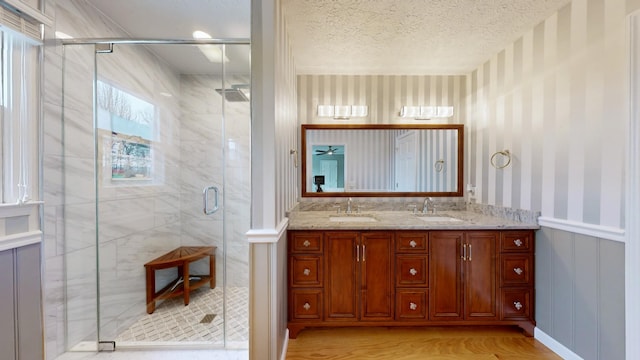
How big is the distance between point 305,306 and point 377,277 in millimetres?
622

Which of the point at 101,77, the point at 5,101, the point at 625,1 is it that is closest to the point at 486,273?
the point at 625,1

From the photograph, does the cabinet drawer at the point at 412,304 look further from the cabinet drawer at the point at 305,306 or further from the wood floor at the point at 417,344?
the cabinet drawer at the point at 305,306

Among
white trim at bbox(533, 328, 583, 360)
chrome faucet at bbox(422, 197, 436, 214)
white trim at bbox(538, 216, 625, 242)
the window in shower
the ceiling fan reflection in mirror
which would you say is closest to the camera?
white trim at bbox(538, 216, 625, 242)

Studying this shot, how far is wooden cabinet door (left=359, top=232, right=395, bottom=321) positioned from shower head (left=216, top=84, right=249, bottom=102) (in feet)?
6.29

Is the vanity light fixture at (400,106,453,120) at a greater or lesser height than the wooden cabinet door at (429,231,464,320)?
greater

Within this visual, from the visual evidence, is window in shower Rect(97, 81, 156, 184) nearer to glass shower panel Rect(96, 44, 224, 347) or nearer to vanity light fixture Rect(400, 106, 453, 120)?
glass shower panel Rect(96, 44, 224, 347)

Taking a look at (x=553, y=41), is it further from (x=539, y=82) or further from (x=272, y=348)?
(x=272, y=348)

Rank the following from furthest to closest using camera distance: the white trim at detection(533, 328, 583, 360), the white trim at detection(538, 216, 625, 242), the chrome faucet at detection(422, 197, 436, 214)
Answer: the chrome faucet at detection(422, 197, 436, 214)
the white trim at detection(533, 328, 583, 360)
the white trim at detection(538, 216, 625, 242)

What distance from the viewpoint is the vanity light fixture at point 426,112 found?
2852 mm

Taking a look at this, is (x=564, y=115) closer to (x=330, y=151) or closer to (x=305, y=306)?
(x=330, y=151)

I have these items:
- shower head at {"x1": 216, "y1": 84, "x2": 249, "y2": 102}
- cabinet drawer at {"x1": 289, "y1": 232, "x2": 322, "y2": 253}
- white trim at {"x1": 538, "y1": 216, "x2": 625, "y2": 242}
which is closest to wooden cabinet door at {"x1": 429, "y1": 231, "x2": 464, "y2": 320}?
white trim at {"x1": 538, "y1": 216, "x2": 625, "y2": 242}

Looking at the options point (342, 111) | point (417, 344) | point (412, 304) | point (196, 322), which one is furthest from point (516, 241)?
point (196, 322)

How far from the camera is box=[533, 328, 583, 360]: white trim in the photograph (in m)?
1.81

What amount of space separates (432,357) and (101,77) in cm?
337
